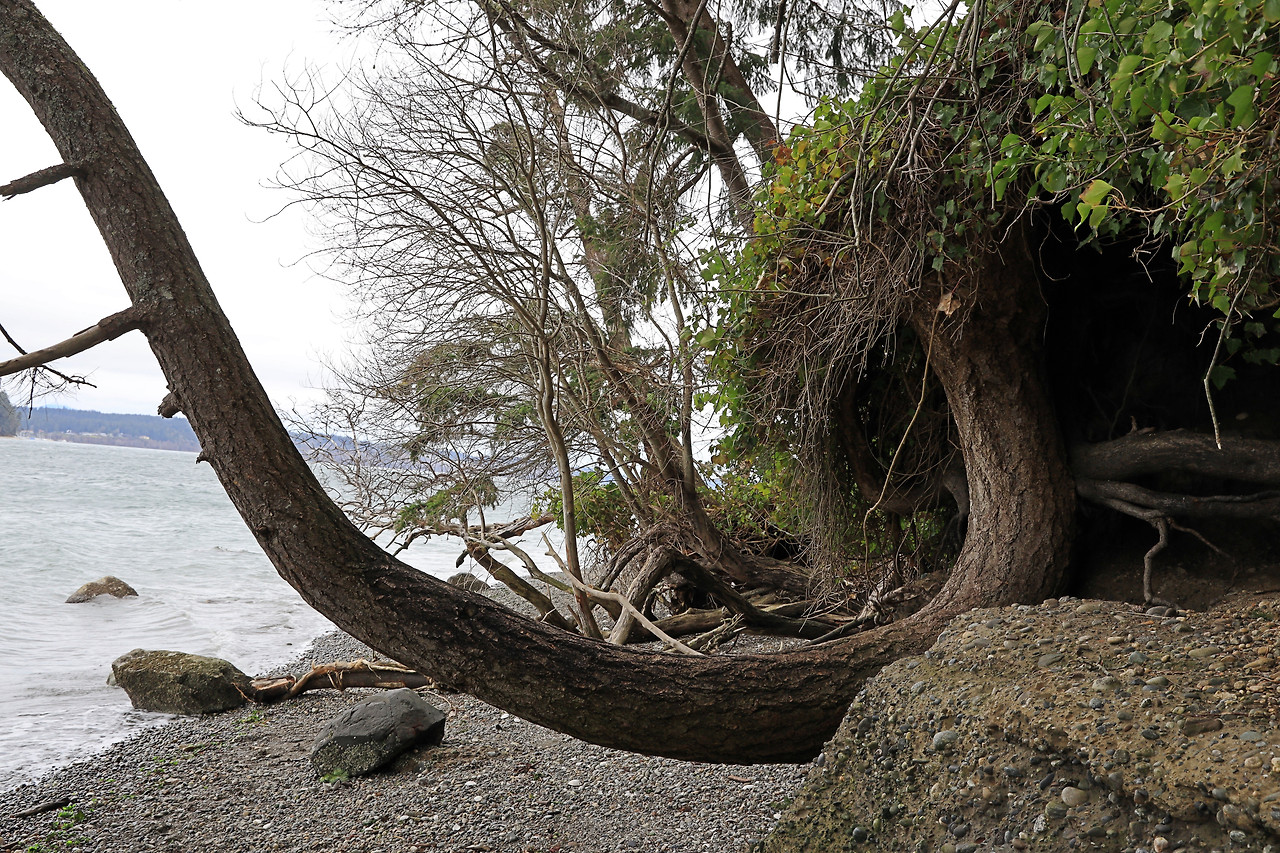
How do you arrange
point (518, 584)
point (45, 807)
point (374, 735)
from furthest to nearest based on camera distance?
point (518, 584), point (374, 735), point (45, 807)

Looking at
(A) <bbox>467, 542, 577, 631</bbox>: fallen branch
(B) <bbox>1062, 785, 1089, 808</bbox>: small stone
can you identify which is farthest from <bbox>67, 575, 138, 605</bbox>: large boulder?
(B) <bbox>1062, 785, 1089, 808</bbox>: small stone

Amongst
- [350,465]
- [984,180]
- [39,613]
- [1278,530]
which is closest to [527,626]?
[984,180]

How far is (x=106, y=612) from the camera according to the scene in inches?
596

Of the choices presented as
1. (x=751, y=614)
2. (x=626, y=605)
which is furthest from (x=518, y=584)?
(x=751, y=614)

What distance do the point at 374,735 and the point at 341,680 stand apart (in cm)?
226

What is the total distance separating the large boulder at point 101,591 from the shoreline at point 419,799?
35.8 feet

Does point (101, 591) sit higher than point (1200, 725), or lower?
lower

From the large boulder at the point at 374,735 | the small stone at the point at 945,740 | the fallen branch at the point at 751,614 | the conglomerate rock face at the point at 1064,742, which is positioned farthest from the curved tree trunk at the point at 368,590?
the large boulder at the point at 374,735

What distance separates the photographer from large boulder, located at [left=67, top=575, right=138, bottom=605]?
52.0ft

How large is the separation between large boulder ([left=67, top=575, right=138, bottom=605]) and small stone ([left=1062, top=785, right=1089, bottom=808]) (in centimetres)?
1852

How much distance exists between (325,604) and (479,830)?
2.56 m

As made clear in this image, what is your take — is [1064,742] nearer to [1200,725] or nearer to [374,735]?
[1200,725]

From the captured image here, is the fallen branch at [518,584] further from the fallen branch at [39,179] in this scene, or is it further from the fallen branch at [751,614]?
the fallen branch at [39,179]

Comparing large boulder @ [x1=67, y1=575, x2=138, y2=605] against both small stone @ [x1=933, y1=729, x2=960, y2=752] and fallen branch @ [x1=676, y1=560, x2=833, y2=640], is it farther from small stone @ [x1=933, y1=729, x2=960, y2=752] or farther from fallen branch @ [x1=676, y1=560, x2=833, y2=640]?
small stone @ [x1=933, y1=729, x2=960, y2=752]
